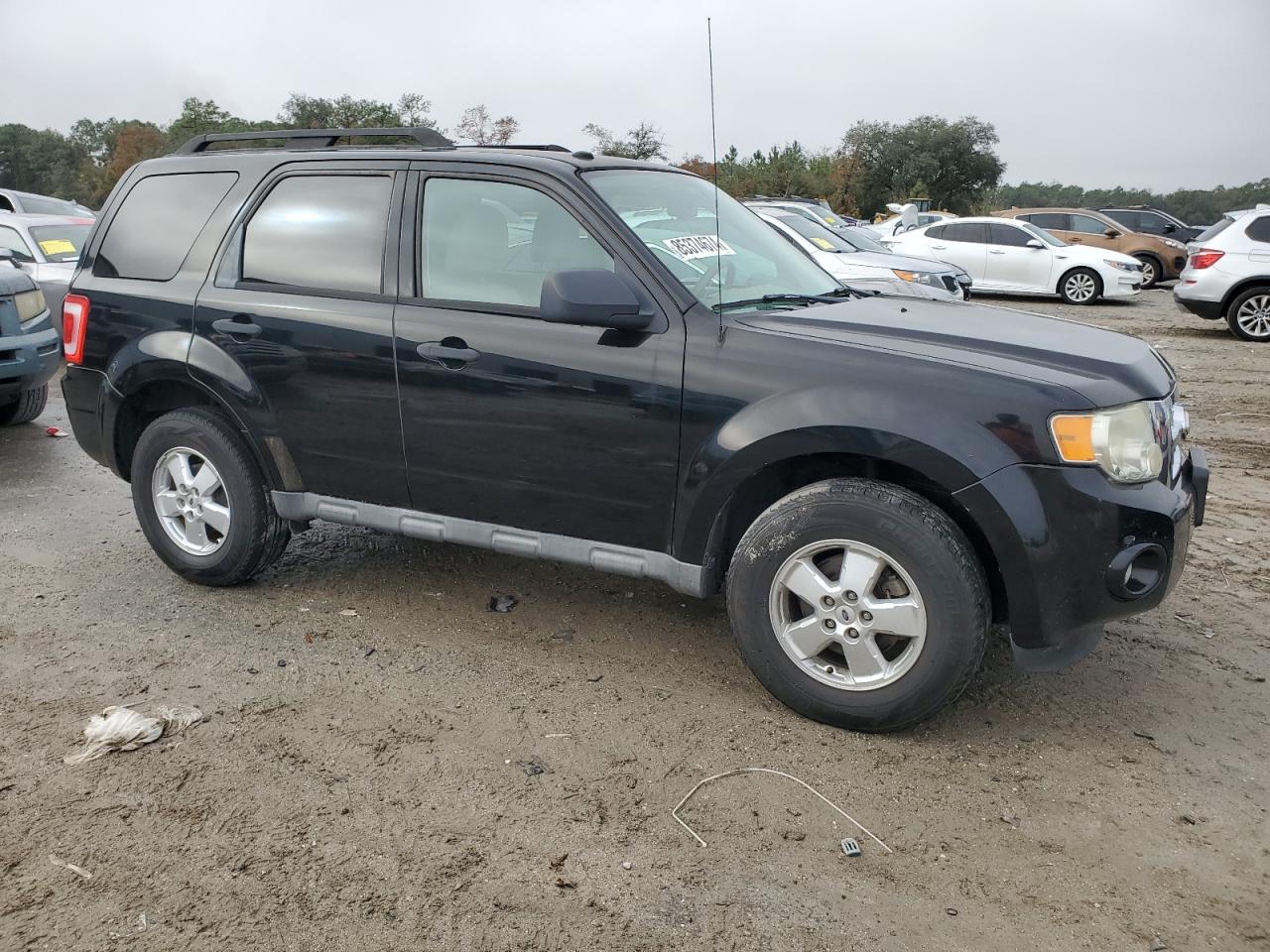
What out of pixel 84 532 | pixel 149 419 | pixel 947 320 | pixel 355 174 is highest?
pixel 355 174

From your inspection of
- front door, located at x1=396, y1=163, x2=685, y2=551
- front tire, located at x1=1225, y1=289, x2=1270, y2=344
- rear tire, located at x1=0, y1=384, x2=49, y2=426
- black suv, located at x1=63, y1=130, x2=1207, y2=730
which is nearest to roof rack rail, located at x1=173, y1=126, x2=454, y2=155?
black suv, located at x1=63, y1=130, x2=1207, y2=730

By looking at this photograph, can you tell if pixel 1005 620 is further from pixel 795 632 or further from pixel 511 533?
pixel 511 533

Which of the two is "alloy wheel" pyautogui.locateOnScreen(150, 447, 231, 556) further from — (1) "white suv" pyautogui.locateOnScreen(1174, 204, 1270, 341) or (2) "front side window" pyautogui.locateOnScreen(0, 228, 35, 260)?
(1) "white suv" pyautogui.locateOnScreen(1174, 204, 1270, 341)

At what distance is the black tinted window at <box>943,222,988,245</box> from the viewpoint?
60.5ft

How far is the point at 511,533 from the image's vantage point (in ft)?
13.2

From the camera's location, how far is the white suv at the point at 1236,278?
13.4 m

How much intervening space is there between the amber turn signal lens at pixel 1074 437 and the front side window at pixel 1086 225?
2086cm

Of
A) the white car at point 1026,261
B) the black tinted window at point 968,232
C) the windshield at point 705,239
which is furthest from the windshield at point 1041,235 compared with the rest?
the windshield at point 705,239

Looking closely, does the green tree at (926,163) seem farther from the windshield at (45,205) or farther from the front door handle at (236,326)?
the front door handle at (236,326)

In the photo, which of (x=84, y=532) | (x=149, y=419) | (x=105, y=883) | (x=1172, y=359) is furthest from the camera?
(x=1172, y=359)

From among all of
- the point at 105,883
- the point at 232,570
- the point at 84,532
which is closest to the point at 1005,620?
the point at 105,883

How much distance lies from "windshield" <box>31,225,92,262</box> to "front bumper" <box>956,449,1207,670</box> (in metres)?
10.7

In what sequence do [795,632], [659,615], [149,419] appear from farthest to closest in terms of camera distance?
1. [149,419]
2. [659,615]
3. [795,632]

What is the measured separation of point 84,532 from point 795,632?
404 cm
